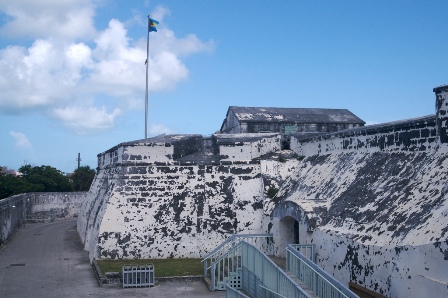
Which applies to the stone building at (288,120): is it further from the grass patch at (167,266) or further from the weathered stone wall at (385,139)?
the grass patch at (167,266)

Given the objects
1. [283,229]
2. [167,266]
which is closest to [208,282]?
[167,266]

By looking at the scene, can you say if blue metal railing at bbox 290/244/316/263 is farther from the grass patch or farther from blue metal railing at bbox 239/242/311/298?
the grass patch

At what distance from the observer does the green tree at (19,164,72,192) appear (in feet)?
145

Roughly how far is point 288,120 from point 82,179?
1054 inches

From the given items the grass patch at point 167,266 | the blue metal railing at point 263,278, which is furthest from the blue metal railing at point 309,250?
the grass patch at point 167,266

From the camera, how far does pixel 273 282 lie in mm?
10875

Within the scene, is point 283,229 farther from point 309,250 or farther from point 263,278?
point 263,278

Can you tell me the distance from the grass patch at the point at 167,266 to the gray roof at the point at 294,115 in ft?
35.7

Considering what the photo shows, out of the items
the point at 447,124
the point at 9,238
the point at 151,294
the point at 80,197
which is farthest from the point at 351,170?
the point at 80,197

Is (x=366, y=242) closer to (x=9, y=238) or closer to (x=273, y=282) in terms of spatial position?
(x=273, y=282)

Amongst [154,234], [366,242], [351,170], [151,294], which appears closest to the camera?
[366,242]

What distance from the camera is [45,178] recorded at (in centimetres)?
4444

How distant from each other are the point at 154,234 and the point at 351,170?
7.12 metres

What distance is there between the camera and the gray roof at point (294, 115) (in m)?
27.0
